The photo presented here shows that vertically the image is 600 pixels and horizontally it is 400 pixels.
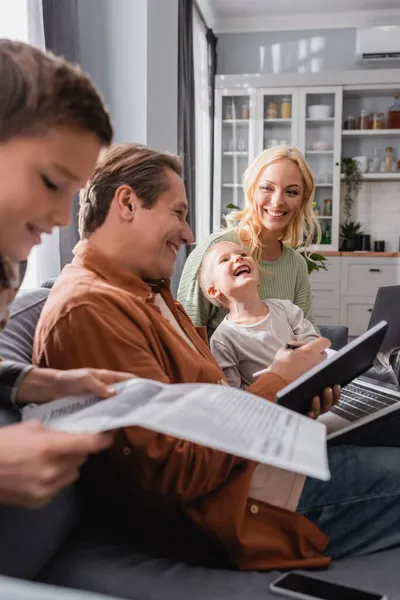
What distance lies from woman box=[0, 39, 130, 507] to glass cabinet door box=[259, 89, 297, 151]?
17.4 ft

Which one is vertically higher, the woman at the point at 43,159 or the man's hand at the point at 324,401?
the woman at the point at 43,159

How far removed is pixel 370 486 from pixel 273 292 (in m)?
1.18

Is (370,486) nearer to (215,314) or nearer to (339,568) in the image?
(339,568)

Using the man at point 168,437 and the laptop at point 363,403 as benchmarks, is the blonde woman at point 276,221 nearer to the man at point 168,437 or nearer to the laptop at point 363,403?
the laptop at point 363,403

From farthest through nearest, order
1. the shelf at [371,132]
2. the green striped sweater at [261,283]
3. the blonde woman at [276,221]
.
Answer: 1. the shelf at [371,132]
2. the blonde woman at [276,221]
3. the green striped sweater at [261,283]

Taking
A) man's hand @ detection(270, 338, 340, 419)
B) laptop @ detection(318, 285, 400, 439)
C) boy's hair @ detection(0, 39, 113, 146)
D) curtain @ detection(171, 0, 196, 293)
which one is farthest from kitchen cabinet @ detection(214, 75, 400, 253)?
boy's hair @ detection(0, 39, 113, 146)

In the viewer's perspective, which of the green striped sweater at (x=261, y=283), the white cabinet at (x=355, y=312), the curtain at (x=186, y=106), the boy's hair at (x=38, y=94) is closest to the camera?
the boy's hair at (x=38, y=94)

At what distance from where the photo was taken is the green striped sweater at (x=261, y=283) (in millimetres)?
2273

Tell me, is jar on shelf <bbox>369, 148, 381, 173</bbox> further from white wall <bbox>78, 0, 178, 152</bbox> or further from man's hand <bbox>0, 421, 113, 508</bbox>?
man's hand <bbox>0, 421, 113, 508</bbox>

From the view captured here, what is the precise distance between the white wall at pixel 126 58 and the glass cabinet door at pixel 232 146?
3138 mm

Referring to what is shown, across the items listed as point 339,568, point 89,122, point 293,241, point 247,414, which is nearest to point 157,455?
point 247,414

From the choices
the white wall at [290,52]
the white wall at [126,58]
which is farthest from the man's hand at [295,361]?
the white wall at [290,52]

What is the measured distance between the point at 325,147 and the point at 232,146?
2.91 feet

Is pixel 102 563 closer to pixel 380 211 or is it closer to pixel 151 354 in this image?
pixel 151 354
